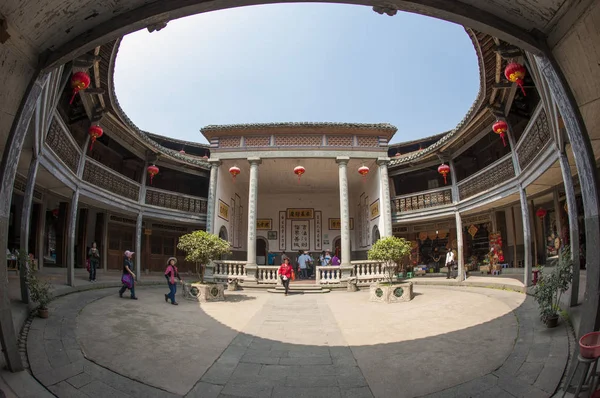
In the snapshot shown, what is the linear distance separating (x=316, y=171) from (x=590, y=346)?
14.7 m

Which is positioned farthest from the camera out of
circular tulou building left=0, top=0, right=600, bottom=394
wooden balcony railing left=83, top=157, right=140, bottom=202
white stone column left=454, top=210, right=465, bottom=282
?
white stone column left=454, top=210, right=465, bottom=282

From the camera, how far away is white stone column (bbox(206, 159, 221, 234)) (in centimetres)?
1502

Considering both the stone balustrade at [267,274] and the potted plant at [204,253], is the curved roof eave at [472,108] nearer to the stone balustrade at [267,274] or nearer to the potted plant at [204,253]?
the stone balustrade at [267,274]

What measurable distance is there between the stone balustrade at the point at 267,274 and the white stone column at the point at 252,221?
0.88 ft

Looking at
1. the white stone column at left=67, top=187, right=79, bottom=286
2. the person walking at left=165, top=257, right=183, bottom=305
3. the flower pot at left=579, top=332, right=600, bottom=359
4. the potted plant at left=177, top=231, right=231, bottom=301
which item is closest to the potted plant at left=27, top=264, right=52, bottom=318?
the person walking at left=165, top=257, right=183, bottom=305

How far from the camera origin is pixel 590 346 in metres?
2.70

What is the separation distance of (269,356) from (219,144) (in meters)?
12.2

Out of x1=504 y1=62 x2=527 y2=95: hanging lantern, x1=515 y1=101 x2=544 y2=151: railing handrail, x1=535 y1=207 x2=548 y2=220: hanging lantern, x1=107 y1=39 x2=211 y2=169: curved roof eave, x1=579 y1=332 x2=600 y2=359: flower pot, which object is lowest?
x1=579 y1=332 x2=600 y2=359: flower pot

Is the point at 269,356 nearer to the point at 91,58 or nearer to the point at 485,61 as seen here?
the point at 91,58

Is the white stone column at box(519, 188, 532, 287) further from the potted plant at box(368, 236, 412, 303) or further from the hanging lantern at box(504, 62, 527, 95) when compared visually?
the hanging lantern at box(504, 62, 527, 95)

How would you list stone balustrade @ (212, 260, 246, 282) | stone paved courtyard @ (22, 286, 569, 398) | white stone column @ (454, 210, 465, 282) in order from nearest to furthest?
stone paved courtyard @ (22, 286, 569, 398) < white stone column @ (454, 210, 465, 282) < stone balustrade @ (212, 260, 246, 282)

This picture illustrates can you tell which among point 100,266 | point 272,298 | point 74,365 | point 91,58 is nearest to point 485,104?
point 272,298

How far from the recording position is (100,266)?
14.0 m

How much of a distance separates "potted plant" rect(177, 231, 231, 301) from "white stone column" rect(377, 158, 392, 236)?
24.8ft
